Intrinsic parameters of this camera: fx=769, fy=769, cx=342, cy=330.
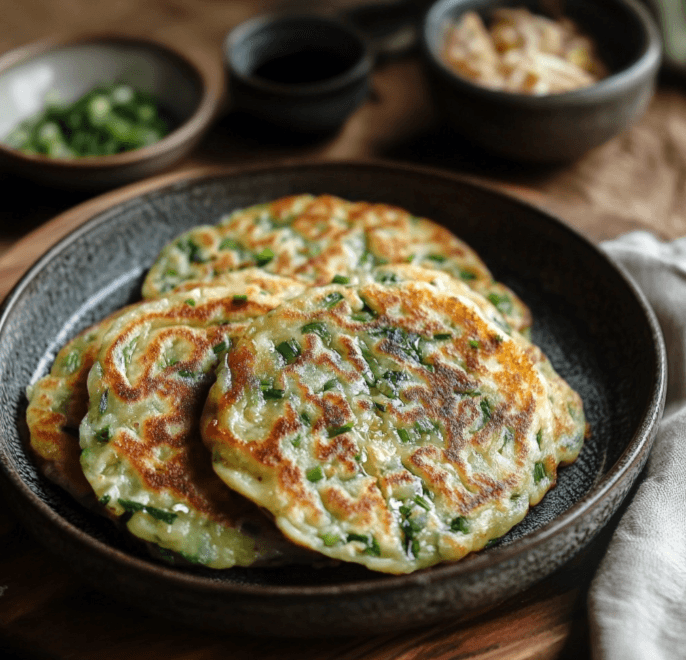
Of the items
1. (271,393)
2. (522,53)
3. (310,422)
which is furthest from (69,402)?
(522,53)

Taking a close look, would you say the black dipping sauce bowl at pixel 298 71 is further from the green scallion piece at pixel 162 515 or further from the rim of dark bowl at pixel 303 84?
the green scallion piece at pixel 162 515

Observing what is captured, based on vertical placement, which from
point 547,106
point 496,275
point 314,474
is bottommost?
point 496,275

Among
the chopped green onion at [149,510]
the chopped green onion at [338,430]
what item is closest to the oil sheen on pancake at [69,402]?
the chopped green onion at [149,510]

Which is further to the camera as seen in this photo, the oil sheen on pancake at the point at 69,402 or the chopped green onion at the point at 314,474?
the oil sheen on pancake at the point at 69,402

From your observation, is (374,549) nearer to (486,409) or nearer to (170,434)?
(486,409)

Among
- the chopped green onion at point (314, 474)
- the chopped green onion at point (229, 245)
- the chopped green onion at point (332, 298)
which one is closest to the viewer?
the chopped green onion at point (314, 474)
